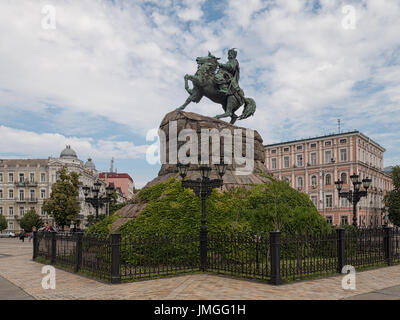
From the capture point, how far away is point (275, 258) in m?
9.42

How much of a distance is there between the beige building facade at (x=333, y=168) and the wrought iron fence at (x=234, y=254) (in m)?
50.5

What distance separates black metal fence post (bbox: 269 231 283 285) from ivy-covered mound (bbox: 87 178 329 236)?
279 centimetres

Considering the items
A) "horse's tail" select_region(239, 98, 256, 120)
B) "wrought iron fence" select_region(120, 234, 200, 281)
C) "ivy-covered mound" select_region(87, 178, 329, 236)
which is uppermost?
"horse's tail" select_region(239, 98, 256, 120)

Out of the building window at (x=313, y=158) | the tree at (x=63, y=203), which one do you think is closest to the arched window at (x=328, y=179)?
the building window at (x=313, y=158)

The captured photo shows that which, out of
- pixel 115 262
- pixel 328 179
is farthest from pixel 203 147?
pixel 328 179

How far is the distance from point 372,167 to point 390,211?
46.9ft

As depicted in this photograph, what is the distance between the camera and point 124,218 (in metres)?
14.4

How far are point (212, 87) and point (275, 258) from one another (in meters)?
10.5

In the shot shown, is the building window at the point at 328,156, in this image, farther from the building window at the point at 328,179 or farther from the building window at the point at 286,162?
the building window at the point at 286,162

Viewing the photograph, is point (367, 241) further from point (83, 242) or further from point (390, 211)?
point (390, 211)

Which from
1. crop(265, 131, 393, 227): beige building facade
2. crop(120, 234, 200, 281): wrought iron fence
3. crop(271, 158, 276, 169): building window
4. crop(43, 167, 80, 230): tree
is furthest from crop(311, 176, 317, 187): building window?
crop(120, 234, 200, 281): wrought iron fence

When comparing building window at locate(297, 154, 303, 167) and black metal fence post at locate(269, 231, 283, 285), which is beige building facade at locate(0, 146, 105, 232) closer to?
building window at locate(297, 154, 303, 167)

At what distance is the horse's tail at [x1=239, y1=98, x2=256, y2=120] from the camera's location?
763 inches
